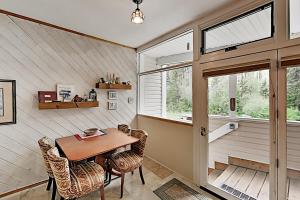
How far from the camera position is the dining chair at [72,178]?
5.48ft

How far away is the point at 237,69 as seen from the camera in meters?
2.01

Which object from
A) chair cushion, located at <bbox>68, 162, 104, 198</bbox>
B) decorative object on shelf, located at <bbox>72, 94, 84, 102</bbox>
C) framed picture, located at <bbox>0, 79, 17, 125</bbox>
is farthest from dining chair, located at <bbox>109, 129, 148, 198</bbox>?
framed picture, located at <bbox>0, 79, 17, 125</bbox>

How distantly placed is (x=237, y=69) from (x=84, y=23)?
245 cm

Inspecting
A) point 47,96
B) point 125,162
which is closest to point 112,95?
point 47,96

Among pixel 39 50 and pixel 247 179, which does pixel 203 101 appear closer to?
pixel 247 179

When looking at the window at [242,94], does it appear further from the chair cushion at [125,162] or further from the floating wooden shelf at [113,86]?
the floating wooden shelf at [113,86]

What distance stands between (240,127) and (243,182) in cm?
84

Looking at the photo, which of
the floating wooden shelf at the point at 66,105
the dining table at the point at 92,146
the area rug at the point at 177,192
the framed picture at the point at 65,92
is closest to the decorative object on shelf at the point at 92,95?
the floating wooden shelf at the point at 66,105

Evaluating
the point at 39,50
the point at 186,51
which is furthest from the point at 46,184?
the point at 186,51

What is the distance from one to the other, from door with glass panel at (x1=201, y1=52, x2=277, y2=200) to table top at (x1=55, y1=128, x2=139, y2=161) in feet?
4.27

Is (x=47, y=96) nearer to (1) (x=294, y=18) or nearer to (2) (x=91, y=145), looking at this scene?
(2) (x=91, y=145)

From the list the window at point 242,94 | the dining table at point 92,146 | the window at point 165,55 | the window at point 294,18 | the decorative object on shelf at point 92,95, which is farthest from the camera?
the window at point 165,55

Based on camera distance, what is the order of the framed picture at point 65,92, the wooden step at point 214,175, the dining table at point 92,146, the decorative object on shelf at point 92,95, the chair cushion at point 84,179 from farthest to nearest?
the decorative object on shelf at point 92,95
the framed picture at point 65,92
the wooden step at point 214,175
the dining table at point 92,146
the chair cushion at point 84,179

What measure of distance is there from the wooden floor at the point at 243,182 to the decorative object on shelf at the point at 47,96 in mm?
2881
